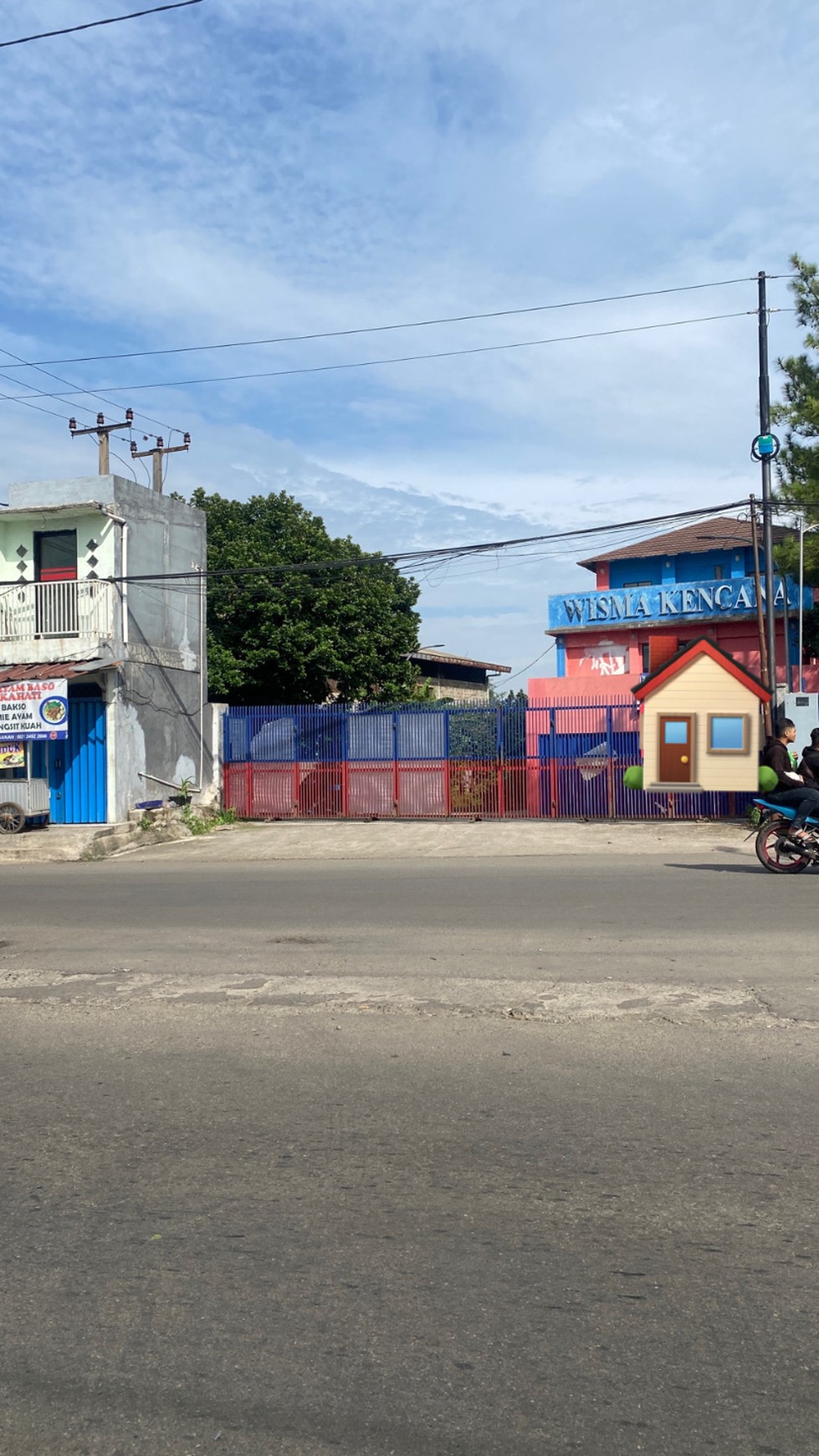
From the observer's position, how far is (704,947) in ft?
27.4

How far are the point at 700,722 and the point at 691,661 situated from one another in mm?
693

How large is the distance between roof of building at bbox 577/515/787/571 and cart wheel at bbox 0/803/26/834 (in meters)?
22.5

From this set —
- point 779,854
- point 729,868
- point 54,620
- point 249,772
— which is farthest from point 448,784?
point 779,854

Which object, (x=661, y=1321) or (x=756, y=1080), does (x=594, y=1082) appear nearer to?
(x=756, y=1080)

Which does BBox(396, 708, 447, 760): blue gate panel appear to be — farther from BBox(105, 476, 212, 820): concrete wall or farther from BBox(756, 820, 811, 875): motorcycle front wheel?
BBox(756, 820, 811, 875): motorcycle front wheel

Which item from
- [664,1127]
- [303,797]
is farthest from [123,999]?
[303,797]

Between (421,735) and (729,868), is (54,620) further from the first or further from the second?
(729,868)

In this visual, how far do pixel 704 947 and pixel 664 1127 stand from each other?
3.79 meters

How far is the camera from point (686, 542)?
35938 millimetres

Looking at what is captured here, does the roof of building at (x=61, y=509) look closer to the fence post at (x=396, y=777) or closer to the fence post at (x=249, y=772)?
the fence post at (x=249, y=772)

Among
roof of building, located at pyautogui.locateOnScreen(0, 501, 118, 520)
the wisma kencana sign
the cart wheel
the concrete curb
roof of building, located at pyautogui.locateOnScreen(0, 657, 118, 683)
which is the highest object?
roof of building, located at pyautogui.locateOnScreen(0, 501, 118, 520)

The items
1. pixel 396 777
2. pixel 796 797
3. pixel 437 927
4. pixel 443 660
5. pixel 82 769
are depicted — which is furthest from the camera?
pixel 443 660

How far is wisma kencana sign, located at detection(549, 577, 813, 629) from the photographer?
30141 millimetres

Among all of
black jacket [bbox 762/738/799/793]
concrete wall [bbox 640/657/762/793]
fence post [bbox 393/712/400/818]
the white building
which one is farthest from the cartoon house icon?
the white building
